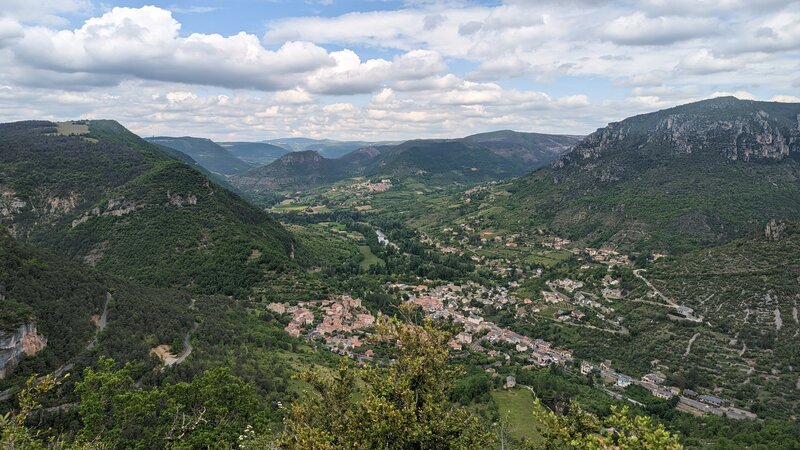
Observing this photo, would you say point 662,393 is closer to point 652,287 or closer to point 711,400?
point 711,400

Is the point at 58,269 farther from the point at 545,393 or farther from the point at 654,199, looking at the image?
the point at 654,199

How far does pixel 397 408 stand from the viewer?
17.9 m

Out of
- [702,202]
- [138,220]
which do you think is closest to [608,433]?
[138,220]

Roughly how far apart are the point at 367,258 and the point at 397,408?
486ft

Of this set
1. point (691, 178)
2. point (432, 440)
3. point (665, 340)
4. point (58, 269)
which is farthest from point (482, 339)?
point (691, 178)

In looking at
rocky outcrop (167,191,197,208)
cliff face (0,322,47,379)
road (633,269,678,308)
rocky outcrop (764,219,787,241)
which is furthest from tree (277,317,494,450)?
rocky outcrop (167,191,197,208)

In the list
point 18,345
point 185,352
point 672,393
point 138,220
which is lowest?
point 672,393

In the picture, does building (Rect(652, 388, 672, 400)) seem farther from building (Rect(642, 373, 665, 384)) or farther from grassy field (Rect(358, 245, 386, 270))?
grassy field (Rect(358, 245, 386, 270))

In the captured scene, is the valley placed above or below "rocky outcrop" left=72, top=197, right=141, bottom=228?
below

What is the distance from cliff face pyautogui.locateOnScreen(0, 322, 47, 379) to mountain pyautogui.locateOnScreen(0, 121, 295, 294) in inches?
2118

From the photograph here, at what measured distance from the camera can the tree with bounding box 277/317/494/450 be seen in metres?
16.8

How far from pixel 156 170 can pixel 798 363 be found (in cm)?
16350

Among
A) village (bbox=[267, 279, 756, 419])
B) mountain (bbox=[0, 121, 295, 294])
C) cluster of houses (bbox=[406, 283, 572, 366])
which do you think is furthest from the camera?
mountain (bbox=[0, 121, 295, 294])

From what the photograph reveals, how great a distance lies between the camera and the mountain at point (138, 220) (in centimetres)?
10538
